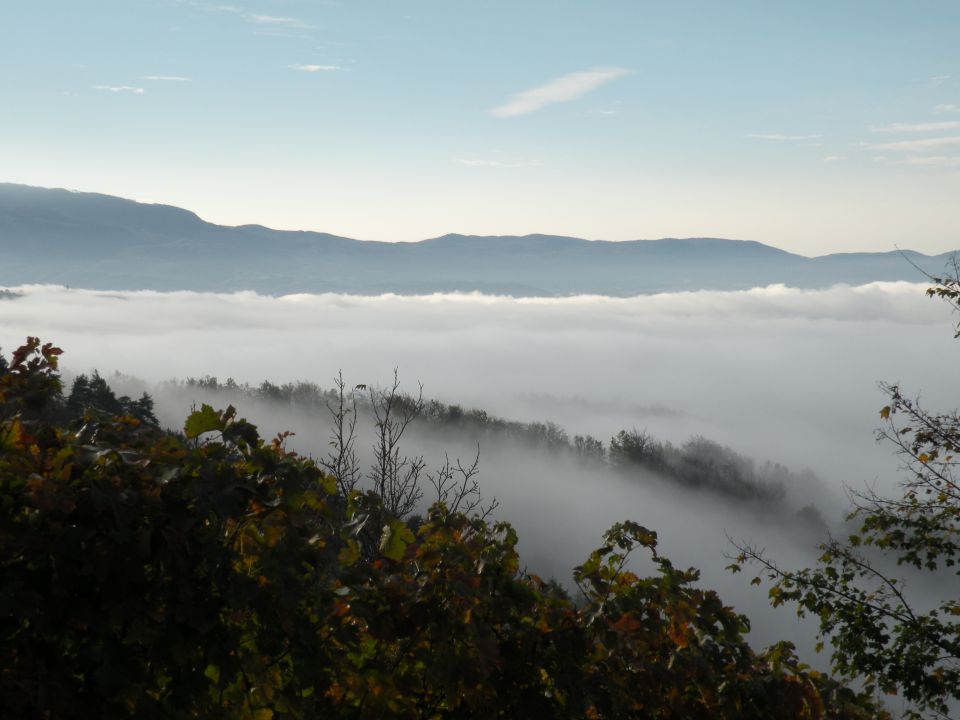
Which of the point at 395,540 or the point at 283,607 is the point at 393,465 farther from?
the point at 283,607

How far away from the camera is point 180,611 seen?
8.41ft

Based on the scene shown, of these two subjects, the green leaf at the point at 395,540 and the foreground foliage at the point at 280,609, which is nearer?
the foreground foliage at the point at 280,609

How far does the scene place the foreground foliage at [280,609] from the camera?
2453mm

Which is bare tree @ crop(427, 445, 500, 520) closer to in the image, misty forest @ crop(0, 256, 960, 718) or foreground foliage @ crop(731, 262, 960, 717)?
misty forest @ crop(0, 256, 960, 718)

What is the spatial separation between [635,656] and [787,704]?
0.63 meters

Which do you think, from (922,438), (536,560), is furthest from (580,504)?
(922,438)

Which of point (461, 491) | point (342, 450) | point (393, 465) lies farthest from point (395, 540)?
point (393, 465)

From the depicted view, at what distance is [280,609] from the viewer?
107 inches

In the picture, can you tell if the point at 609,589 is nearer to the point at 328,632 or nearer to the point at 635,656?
the point at 635,656

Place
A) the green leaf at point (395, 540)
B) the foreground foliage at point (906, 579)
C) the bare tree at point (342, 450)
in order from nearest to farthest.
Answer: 1. the green leaf at point (395, 540)
2. the foreground foliage at point (906, 579)
3. the bare tree at point (342, 450)

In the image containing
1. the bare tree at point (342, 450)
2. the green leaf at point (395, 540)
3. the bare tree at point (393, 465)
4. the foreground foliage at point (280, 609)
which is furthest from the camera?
the bare tree at point (393, 465)

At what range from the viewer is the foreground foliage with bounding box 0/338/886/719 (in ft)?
8.05

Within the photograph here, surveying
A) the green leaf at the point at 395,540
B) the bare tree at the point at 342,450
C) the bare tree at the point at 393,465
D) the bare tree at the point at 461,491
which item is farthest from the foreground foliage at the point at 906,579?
the green leaf at the point at 395,540

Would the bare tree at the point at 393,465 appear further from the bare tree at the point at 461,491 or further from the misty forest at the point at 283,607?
the misty forest at the point at 283,607
